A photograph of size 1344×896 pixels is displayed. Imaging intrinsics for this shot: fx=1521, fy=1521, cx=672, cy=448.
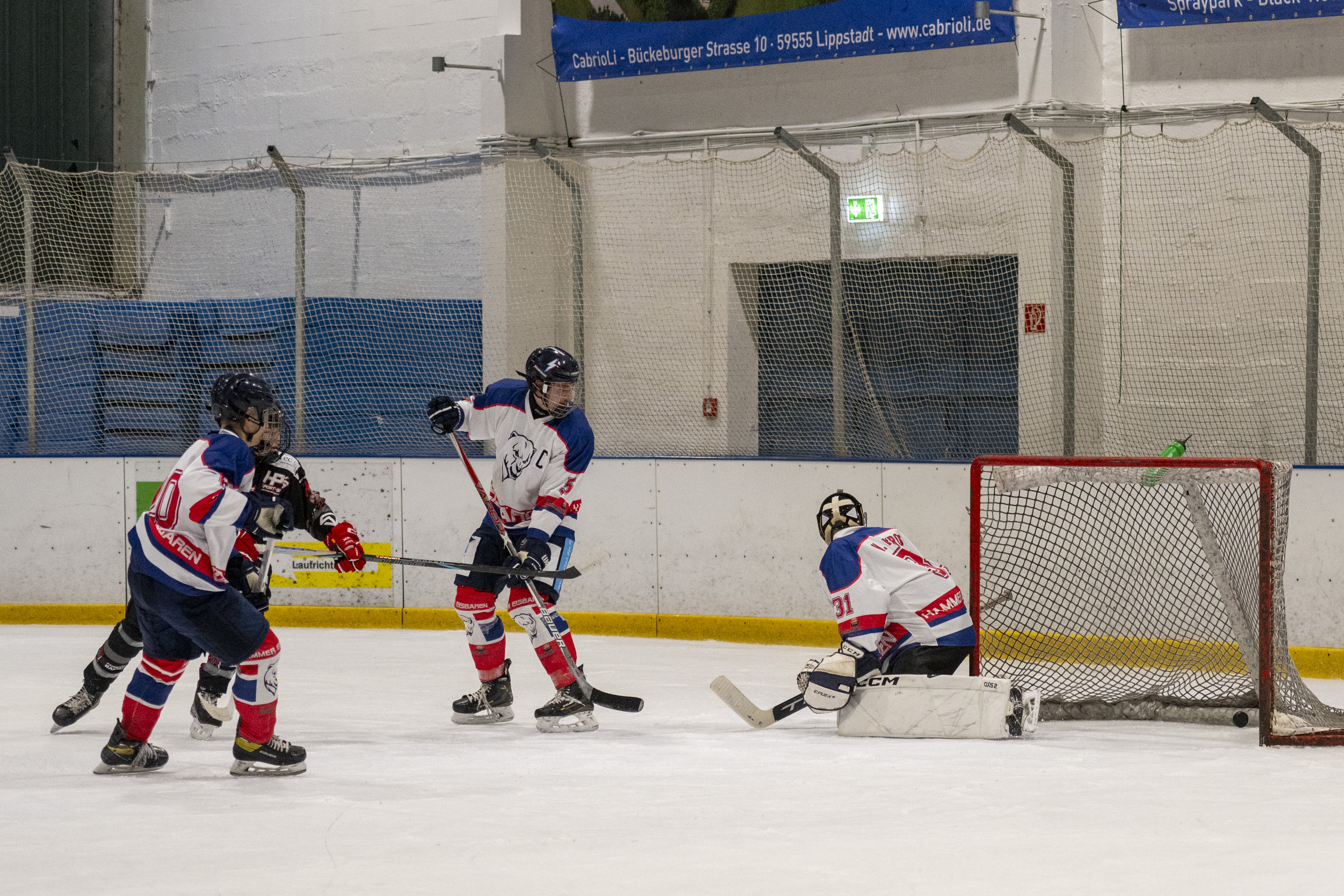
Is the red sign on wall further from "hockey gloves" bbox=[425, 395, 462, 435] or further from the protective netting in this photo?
"hockey gloves" bbox=[425, 395, 462, 435]

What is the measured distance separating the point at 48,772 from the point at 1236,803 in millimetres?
2974

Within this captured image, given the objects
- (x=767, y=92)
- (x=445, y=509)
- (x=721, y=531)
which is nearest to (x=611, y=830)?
(x=721, y=531)

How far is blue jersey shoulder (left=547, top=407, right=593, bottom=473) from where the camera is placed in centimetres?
469

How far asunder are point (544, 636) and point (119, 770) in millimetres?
1307

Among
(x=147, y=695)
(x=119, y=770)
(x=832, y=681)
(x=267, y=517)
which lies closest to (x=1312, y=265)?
(x=832, y=681)

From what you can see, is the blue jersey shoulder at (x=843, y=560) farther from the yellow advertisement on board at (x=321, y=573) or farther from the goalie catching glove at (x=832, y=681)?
the yellow advertisement on board at (x=321, y=573)

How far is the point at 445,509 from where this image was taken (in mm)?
7137

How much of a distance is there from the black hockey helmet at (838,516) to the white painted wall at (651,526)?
1.89 m

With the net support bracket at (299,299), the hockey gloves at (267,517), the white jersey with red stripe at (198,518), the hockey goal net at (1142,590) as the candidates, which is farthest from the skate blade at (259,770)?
the net support bracket at (299,299)

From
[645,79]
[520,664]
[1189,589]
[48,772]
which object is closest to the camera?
[48,772]

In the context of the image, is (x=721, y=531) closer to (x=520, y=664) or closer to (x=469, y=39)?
(x=520, y=664)

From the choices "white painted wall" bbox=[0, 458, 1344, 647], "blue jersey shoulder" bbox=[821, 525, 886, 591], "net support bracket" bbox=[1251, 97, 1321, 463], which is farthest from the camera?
"net support bracket" bbox=[1251, 97, 1321, 463]

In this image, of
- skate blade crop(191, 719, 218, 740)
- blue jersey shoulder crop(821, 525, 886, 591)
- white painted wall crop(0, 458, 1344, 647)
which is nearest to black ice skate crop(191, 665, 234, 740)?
skate blade crop(191, 719, 218, 740)

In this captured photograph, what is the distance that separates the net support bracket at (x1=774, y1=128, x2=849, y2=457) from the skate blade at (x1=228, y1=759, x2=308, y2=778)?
3.55 meters
